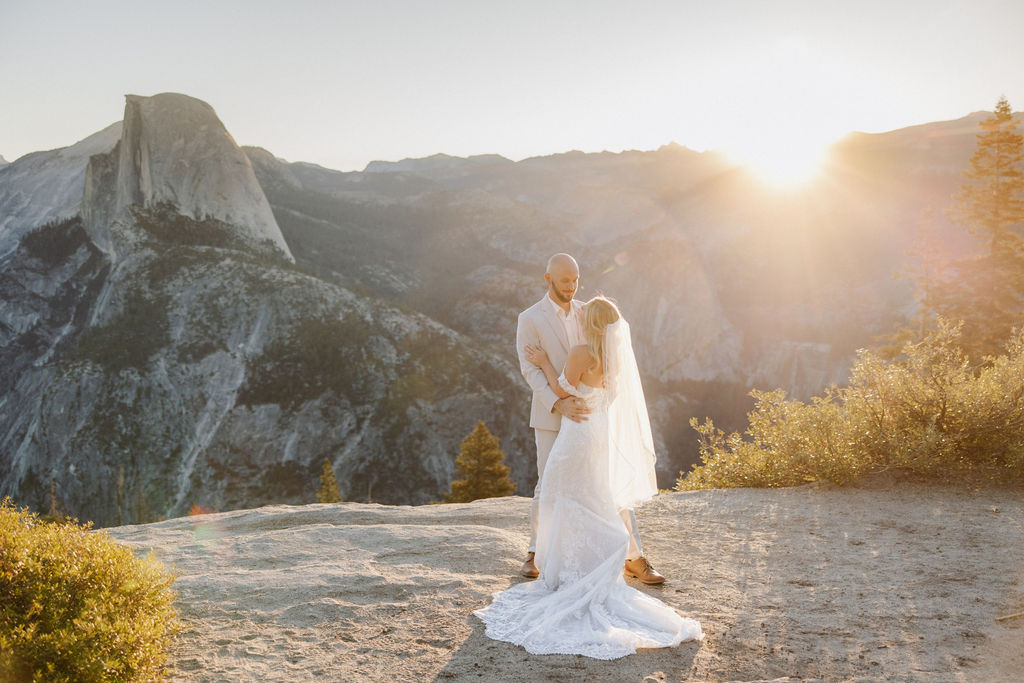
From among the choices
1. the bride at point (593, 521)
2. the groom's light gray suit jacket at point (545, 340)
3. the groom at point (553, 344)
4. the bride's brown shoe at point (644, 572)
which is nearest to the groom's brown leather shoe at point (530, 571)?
the groom at point (553, 344)

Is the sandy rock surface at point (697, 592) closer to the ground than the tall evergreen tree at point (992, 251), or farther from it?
closer to the ground

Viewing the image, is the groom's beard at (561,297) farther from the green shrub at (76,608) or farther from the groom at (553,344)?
the green shrub at (76,608)

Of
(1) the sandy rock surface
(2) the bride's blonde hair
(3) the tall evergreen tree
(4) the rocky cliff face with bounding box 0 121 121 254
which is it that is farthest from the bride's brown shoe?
(4) the rocky cliff face with bounding box 0 121 121 254

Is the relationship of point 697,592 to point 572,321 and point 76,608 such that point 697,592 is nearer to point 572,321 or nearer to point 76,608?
point 572,321

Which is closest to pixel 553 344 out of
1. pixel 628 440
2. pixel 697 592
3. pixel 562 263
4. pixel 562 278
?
pixel 562 278

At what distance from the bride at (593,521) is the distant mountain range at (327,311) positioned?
3028 cm

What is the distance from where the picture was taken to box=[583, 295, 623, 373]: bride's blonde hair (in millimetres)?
5160

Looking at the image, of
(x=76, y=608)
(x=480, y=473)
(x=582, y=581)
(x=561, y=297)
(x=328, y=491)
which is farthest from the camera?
(x=328, y=491)

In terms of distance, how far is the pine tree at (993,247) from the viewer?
2500 centimetres

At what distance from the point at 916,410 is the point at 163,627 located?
8948 millimetres

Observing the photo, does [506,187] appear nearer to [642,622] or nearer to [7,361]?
[7,361]

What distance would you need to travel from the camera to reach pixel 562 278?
5484mm

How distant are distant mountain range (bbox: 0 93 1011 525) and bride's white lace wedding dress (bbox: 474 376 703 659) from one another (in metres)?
30.4

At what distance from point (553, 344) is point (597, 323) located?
2.01 feet
